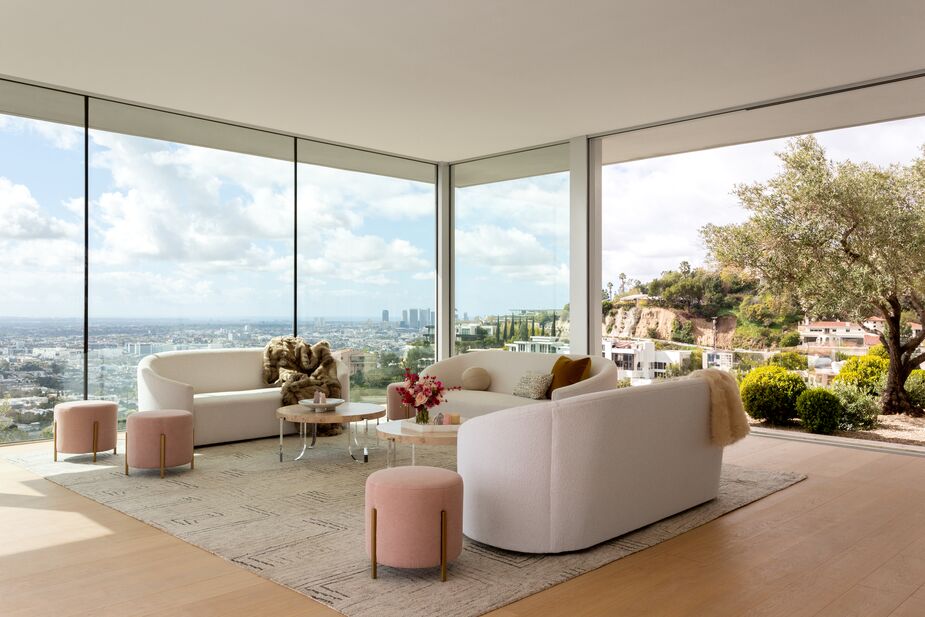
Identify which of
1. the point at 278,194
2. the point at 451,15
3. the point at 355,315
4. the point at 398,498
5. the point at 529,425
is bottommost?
the point at 398,498

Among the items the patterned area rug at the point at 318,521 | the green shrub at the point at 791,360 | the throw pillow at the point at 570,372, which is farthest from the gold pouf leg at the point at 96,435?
the green shrub at the point at 791,360

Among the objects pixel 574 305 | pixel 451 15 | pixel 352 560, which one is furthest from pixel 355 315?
pixel 352 560

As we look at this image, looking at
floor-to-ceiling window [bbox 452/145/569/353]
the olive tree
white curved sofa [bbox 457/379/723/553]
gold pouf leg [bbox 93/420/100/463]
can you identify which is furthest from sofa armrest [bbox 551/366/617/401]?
gold pouf leg [bbox 93/420/100/463]

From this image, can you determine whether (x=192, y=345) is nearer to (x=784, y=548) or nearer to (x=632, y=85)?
(x=632, y=85)

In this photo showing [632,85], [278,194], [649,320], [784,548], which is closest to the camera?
[784,548]

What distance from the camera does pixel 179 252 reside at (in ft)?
25.1

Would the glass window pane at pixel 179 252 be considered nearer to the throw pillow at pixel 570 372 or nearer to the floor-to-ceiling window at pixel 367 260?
the floor-to-ceiling window at pixel 367 260

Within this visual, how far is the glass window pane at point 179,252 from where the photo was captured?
7125mm

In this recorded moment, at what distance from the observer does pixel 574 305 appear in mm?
8445

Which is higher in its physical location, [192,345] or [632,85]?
[632,85]

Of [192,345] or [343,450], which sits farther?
[192,345]

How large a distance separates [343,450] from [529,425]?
10.5 ft

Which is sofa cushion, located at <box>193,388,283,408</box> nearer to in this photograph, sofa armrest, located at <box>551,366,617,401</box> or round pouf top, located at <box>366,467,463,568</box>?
sofa armrest, located at <box>551,366,617,401</box>

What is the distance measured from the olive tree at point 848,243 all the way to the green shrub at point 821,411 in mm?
1001
